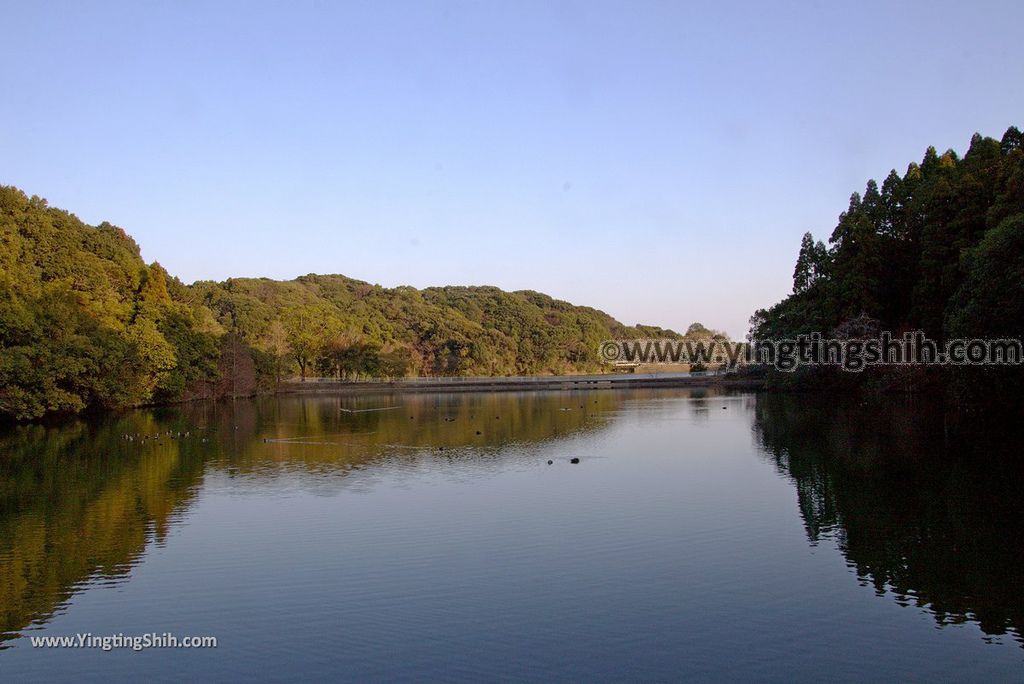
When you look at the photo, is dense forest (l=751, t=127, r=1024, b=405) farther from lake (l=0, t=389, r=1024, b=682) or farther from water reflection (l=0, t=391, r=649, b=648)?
water reflection (l=0, t=391, r=649, b=648)

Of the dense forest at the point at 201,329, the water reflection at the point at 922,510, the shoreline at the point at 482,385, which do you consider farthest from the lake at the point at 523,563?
the shoreline at the point at 482,385

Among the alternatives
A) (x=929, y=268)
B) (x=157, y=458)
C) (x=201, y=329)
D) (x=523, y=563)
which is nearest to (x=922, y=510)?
(x=523, y=563)

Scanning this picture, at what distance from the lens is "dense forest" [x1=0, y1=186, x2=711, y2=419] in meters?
33.4

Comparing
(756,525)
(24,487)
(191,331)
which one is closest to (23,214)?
(191,331)

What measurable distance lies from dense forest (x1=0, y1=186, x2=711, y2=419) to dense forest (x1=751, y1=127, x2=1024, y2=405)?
107 ft

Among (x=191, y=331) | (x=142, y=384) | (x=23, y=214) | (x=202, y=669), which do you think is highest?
(x=23, y=214)

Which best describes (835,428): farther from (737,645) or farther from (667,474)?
(737,645)

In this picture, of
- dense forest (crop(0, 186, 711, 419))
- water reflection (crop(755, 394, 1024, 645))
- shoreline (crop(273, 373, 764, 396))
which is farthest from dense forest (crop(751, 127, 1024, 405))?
dense forest (crop(0, 186, 711, 419))

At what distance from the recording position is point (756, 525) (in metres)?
13.7

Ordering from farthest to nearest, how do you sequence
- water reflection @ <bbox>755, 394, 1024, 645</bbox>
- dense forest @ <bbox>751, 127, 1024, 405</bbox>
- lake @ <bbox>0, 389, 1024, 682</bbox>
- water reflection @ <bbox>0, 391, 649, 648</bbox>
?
1. dense forest @ <bbox>751, 127, 1024, 405</bbox>
2. water reflection @ <bbox>0, 391, 649, 648</bbox>
3. water reflection @ <bbox>755, 394, 1024, 645</bbox>
4. lake @ <bbox>0, 389, 1024, 682</bbox>

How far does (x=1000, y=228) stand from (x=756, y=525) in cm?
1459

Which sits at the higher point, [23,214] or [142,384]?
[23,214]

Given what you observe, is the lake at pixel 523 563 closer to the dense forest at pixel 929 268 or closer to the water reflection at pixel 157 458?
the water reflection at pixel 157 458

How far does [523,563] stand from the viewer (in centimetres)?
1147
